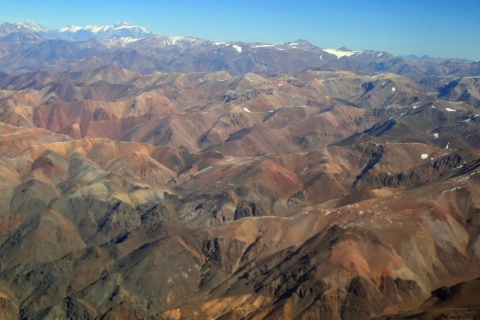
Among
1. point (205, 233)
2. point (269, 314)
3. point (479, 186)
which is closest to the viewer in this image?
point (269, 314)

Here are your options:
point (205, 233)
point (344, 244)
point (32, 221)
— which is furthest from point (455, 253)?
point (32, 221)

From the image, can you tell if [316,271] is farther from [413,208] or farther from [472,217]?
[472,217]

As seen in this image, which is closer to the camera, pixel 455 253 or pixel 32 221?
pixel 455 253

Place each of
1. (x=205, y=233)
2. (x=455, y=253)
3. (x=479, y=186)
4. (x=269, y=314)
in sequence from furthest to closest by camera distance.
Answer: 1. (x=479, y=186)
2. (x=205, y=233)
3. (x=455, y=253)
4. (x=269, y=314)

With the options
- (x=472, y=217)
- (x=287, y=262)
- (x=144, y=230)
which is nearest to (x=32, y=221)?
(x=144, y=230)

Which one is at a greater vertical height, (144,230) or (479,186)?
(479,186)

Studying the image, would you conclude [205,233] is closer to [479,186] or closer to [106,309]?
[106,309]

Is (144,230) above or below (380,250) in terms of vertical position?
below

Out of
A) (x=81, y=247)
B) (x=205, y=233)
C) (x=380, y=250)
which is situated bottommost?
(x=81, y=247)

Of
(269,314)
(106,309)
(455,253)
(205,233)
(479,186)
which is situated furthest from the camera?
(479,186)
